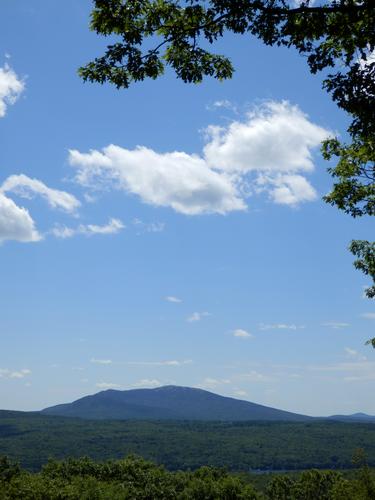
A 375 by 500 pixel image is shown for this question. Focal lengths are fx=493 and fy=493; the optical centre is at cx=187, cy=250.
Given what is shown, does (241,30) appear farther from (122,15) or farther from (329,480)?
(329,480)

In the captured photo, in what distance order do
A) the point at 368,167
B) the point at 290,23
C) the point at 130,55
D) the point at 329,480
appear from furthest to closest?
the point at 329,480, the point at 368,167, the point at 130,55, the point at 290,23

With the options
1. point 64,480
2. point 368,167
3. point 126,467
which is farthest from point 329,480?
point 368,167

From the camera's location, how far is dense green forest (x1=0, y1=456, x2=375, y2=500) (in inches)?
2158

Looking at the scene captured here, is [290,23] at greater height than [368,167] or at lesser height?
greater

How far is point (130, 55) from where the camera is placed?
46.8ft

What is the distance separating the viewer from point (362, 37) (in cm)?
1379

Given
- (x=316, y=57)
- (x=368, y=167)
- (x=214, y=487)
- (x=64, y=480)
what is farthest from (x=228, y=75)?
(x=214, y=487)

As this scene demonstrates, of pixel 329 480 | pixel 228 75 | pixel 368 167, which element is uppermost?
pixel 228 75

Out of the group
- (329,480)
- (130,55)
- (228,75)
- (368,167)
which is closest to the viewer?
(130,55)

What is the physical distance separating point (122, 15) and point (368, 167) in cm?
1057

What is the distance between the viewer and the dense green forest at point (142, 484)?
54812 mm

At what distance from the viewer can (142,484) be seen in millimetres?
71812

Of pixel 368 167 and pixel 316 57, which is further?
pixel 368 167

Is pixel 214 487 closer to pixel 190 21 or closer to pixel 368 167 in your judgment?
pixel 368 167
